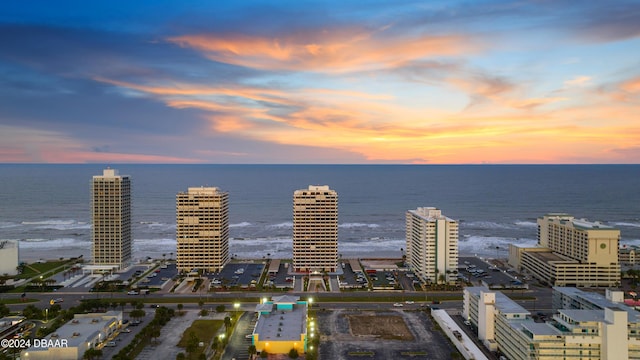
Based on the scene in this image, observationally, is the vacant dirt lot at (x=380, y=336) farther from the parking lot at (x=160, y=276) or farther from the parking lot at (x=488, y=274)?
the parking lot at (x=160, y=276)

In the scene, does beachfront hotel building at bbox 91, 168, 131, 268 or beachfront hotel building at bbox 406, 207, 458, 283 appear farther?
beachfront hotel building at bbox 91, 168, 131, 268

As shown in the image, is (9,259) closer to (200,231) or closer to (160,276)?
(160,276)

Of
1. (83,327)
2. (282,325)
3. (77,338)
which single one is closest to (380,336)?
(282,325)

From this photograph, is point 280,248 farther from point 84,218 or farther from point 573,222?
point 84,218

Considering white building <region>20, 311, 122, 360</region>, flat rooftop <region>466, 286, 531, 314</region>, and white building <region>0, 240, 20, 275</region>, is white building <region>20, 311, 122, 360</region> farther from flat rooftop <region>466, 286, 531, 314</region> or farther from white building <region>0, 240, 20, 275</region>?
flat rooftop <region>466, 286, 531, 314</region>

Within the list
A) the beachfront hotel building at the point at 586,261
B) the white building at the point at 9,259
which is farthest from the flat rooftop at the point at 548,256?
the white building at the point at 9,259

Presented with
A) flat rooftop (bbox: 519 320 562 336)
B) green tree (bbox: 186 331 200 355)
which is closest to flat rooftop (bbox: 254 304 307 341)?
green tree (bbox: 186 331 200 355)

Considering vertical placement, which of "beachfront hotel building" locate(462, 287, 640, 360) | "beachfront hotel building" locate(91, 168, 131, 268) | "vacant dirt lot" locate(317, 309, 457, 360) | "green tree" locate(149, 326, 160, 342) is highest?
"beachfront hotel building" locate(91, 168, 131, 268)
